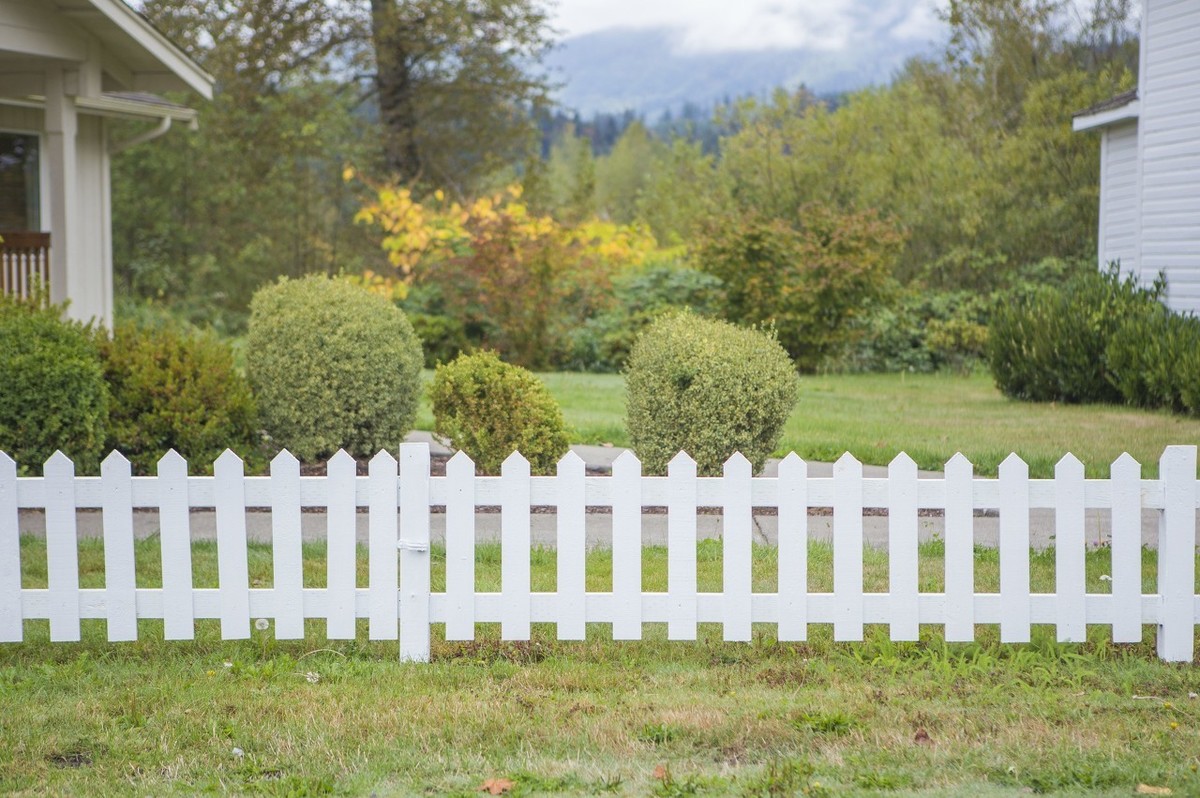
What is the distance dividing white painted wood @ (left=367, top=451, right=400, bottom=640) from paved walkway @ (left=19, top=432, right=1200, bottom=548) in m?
→ 1.86

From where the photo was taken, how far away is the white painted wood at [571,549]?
16.2 feet

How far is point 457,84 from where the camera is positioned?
92.3 ft

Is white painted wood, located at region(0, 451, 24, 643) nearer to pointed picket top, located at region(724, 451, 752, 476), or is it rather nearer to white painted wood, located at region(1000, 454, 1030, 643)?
pointed picket top, located at region(724, 451, 752, 476)

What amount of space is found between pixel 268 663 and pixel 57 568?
0.98 metres

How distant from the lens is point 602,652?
5.10m

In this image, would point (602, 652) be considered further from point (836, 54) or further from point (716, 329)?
point (836, 54)

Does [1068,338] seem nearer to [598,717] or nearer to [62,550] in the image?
[598,717]

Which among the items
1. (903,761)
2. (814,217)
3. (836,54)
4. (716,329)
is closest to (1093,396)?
(814,217)

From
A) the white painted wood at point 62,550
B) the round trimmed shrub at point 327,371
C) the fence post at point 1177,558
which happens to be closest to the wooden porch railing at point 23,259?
the round trimmed shrub at point 327,371

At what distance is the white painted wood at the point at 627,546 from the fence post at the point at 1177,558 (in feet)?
7.04

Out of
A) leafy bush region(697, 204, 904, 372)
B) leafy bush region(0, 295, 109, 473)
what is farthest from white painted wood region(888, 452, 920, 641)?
leafy bush region(697, 204, 904, 372)

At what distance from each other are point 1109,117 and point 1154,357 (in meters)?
4.47

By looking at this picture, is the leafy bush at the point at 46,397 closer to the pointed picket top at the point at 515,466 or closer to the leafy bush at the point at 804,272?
the pointed picket top at the point at 515,466

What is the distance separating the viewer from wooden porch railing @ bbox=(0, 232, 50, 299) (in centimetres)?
1166
